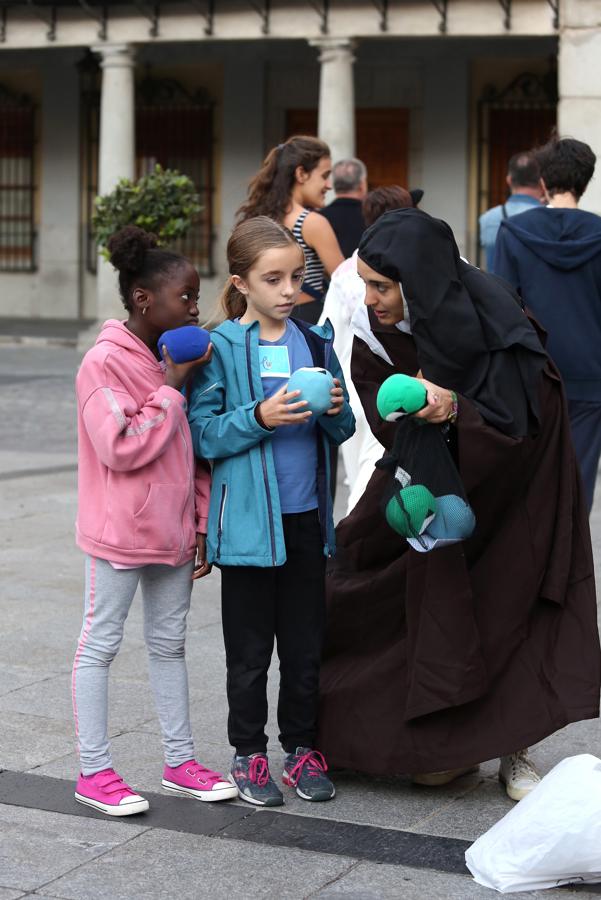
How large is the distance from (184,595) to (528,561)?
875mm

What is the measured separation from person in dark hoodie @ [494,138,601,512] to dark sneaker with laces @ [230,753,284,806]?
222 centimetres

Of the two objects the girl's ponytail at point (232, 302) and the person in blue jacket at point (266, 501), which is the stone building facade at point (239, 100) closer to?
the girl's ponytail at point (232, 302)

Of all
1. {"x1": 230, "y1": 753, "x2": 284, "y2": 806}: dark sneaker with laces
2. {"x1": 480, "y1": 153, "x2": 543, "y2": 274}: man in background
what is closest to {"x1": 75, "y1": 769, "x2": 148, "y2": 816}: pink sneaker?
{"x1": 230, "y1": 753, "x2": 284, "y2": 806}: dark sneaker with laces

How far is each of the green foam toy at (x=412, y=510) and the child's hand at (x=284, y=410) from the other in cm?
31

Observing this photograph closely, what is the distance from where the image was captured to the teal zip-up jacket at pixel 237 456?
413 centimetres

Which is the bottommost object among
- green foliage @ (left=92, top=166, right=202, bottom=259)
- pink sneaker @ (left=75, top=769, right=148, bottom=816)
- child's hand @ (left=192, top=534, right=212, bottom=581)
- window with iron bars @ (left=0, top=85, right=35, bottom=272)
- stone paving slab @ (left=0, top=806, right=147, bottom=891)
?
stone paving slab @ (left=0, top=806, right=147, bottom=891)

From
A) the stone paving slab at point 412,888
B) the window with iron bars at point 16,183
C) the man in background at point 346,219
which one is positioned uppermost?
the window with iron bars at point 16,183

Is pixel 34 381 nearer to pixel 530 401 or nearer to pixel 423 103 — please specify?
pixel 423 103

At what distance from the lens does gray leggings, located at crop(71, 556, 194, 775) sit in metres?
4.11

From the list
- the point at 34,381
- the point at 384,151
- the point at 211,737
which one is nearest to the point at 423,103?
the point at 384,151

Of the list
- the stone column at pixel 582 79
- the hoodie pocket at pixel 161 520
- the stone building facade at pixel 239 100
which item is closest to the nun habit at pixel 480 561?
the hoodie pocket at pixel 161 520

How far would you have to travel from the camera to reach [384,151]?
22422 millimetres

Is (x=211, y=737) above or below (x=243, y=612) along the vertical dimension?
below

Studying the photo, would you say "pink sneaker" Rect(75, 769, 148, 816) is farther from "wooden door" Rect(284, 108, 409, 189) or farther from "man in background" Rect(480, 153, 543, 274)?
"wooden door" Rect(284, 108, 409, 189)
